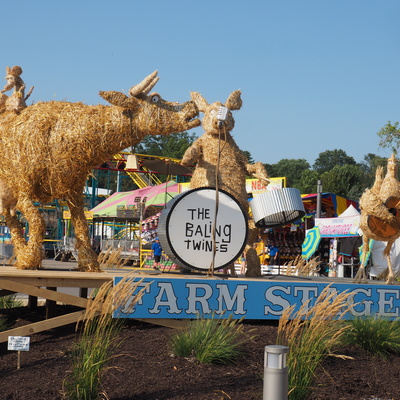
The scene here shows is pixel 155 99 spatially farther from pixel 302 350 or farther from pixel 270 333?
pixel 302 350

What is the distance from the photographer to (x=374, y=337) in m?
6.20

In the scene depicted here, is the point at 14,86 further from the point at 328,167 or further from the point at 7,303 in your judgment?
the point at 328,167

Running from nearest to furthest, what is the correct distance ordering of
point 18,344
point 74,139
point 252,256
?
1. point 18,344
2. point 74,139
3. point 252,256

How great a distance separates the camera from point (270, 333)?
6602 mm

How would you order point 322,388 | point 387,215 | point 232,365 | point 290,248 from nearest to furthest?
1. point 322,388
2. point 232,365
3. point 387,215
4. point 290,248

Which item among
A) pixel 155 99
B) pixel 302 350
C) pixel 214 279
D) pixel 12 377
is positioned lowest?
pixel 12 377

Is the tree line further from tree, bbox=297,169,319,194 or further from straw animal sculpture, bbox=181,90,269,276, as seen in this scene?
straw animal sculpture, bbox=181,90,269,276

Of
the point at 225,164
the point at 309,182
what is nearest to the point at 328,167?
the point at 309,182

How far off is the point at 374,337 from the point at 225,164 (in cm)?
314

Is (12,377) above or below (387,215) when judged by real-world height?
below

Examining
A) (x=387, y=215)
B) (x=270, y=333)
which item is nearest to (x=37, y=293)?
(x=270, y=333)

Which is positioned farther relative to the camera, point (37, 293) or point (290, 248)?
point (290, 248)

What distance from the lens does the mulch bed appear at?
4.97 metres

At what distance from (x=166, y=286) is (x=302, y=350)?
71.3 inches
